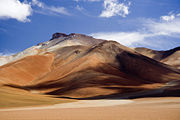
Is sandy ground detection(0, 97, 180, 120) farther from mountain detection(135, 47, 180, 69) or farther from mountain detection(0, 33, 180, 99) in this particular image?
mountain detection(135, 47, 180, 69)

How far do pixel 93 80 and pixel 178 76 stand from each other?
1597 inches

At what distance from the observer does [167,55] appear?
164125mm

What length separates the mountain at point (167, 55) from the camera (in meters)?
144

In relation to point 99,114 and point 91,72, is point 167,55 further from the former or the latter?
point 99,114

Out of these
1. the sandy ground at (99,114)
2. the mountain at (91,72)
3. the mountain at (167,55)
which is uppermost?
the mountain at (167,55)

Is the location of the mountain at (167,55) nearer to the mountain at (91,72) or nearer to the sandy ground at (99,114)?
the mountain at (91,72)

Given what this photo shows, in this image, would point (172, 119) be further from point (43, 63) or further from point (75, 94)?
point (43, 63)

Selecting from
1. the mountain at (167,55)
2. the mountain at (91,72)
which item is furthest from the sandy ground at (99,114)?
the mountain at (167,55)

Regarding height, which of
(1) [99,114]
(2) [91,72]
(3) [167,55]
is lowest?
(1) [99,114]

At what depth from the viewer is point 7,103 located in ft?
75.8

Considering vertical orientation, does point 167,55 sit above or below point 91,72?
above

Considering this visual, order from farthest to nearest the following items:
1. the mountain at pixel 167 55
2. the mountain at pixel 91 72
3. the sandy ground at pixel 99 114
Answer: the mountain at pixel 167 55, the mountain at pixel 91 72, the sandy ground at pixel 99 114

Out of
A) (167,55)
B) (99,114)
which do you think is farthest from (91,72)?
(167,55)

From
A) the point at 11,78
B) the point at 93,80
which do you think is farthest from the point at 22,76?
the point at 93,80
